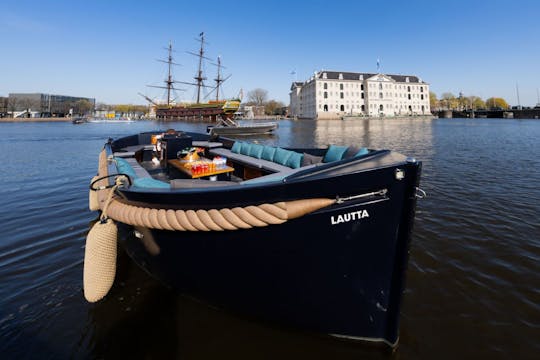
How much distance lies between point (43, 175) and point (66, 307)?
12.0 meters

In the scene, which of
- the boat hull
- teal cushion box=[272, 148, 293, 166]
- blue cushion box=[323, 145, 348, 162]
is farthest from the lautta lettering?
teal cushion box=[272, 148, 293, 166]

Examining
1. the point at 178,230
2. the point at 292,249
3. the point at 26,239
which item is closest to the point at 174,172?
the point at 26,239

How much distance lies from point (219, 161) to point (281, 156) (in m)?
1.56

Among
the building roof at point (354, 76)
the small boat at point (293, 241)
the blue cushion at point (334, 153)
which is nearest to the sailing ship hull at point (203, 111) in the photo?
the building roof at point (354, 76)

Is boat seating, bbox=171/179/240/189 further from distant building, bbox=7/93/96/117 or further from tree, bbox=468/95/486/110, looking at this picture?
tree, bbox=468/95/486/110

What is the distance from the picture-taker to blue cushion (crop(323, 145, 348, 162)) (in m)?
5.12

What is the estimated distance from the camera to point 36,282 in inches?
173

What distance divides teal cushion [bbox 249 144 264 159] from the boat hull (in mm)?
3919

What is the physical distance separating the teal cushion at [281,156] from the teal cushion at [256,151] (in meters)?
0.65

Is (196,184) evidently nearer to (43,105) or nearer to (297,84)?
(297,84)

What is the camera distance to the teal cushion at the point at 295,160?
554 cm

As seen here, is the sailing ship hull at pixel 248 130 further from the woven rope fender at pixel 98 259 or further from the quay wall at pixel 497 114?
the quay wall at pixel 497 114

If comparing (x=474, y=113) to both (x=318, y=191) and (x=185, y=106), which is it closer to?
(x=185, y=106)

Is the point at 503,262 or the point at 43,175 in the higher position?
the point at 43,175
